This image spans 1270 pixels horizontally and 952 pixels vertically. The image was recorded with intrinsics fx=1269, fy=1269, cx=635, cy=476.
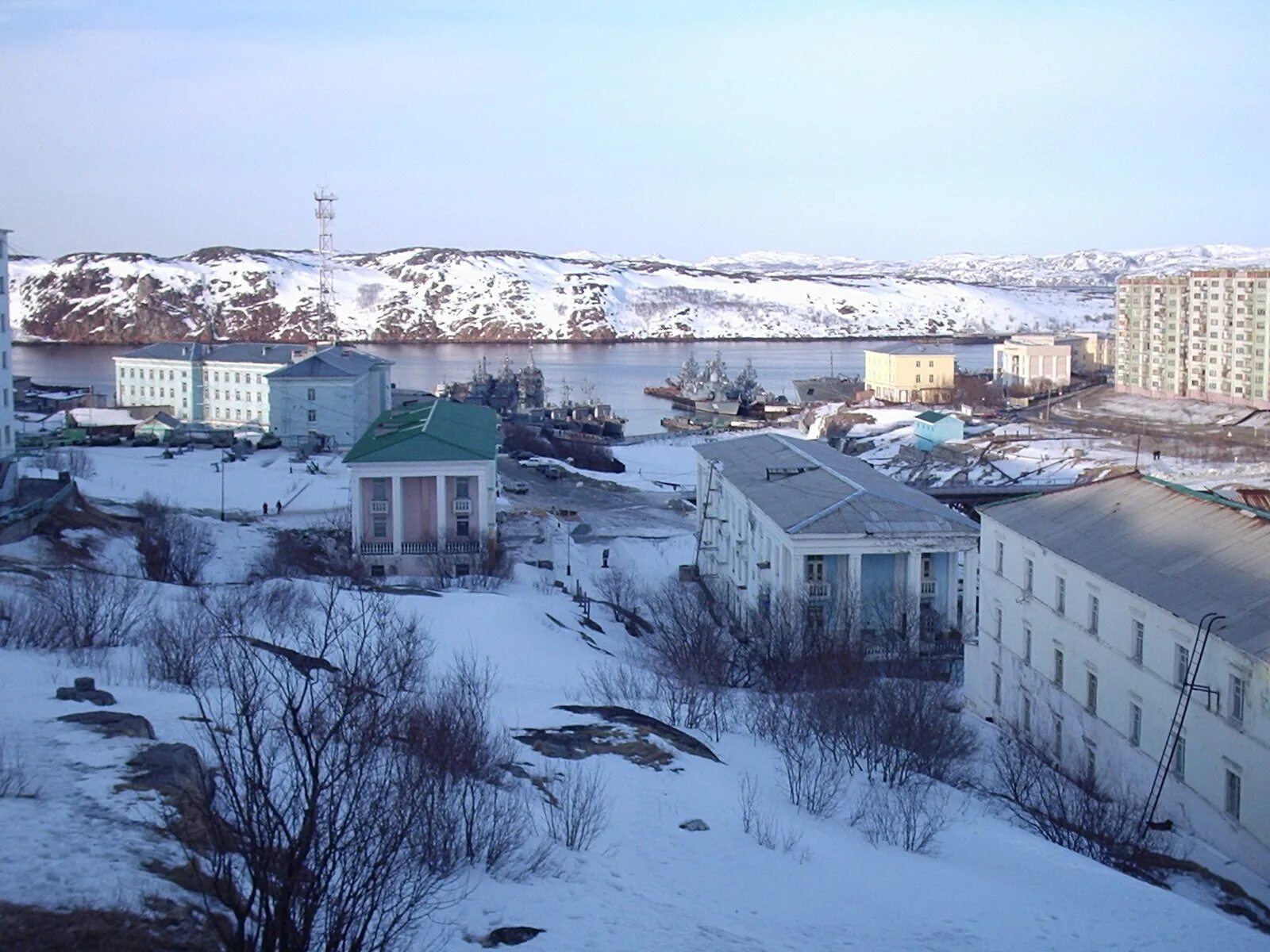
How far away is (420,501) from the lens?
38.0 feet

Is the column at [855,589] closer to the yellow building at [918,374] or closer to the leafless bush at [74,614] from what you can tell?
the leafless bush at [74,614]

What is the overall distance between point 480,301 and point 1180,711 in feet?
260

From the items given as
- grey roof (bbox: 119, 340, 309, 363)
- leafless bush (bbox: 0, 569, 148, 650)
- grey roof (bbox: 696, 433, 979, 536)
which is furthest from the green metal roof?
grey roof (bbox: 119, 340, 309, 363)

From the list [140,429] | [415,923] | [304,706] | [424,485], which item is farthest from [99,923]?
[140,429]

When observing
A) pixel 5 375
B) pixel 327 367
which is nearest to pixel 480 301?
pixel 327 367

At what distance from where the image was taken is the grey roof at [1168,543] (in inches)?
212

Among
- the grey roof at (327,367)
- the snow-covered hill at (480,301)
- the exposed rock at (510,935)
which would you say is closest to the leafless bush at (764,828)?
the exposed rock at (510,935)

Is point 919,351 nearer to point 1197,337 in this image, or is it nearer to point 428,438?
point 1197,337

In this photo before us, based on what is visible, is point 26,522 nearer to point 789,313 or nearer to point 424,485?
point 424,485

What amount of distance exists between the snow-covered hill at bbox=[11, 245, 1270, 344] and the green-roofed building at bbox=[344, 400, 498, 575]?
6278 cm

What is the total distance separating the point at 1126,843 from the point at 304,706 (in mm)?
2972

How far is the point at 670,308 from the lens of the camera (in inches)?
3307

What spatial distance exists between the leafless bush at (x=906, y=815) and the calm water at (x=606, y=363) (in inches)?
1098

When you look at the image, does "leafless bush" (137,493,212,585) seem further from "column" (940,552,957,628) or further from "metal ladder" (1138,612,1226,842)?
"metal ladder" (1138,612,1226,842)
